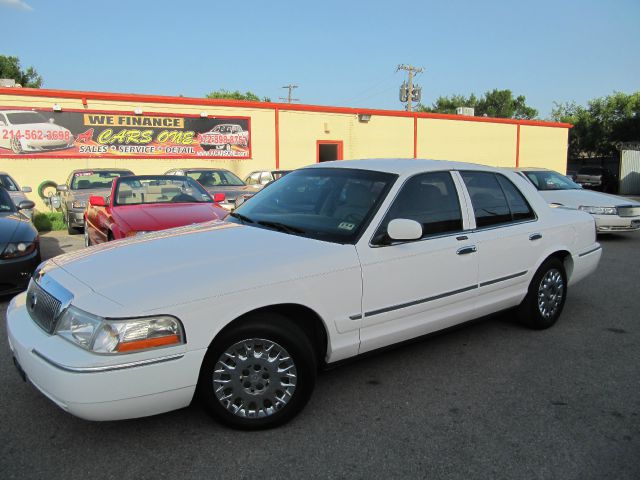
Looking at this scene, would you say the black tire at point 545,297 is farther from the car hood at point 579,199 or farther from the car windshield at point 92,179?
the car windshield at point 92,179

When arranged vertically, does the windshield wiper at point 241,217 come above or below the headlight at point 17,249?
above

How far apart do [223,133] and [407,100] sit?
23.4 meters

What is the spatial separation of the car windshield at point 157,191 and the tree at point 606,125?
3606cm

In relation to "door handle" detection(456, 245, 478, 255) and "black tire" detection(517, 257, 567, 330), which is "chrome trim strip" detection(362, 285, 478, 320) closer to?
"door handle" detection(456, 245, 478, 255)

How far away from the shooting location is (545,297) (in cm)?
483

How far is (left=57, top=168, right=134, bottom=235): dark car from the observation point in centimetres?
1095

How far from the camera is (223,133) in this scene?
59.0 feet

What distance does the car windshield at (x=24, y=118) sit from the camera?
1468 cm

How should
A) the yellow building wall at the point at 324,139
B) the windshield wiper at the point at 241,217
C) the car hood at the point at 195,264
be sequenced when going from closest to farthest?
the car hood at the point at 195,264
the windshield wiper at the point at 241,217
the yellow building wall at the point at 324,139

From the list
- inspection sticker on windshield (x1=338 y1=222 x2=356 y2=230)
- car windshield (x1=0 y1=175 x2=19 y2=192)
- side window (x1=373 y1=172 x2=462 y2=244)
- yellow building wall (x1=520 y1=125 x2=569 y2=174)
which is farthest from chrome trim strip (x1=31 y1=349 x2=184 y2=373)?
yellow building wall (x1=520 y1=125 x2=569 y2=174)

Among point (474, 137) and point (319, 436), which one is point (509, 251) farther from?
point (474, 137)

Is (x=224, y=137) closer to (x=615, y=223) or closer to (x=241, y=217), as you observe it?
(x=615, y=223)

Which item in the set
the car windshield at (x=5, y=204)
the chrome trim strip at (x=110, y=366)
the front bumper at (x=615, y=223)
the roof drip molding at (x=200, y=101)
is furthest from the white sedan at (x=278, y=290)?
the roof drip molding at (x=200, y=101)

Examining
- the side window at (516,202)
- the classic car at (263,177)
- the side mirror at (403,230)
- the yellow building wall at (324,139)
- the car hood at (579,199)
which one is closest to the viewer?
the side mirror at (403,230)
